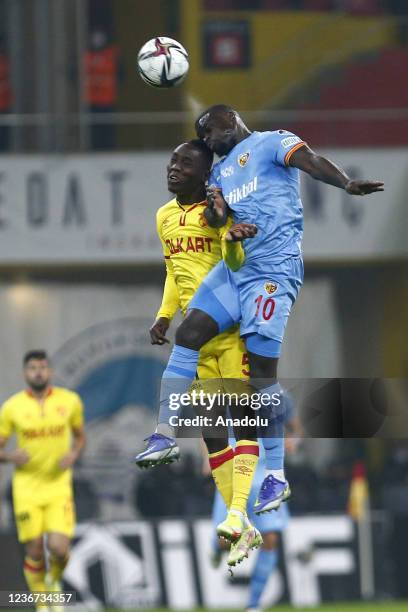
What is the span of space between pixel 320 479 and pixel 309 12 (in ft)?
20.6

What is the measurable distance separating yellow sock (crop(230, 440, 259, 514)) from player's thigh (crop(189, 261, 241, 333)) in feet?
2.39

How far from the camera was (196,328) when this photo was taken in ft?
32.6

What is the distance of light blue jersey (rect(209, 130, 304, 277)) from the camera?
391 inches

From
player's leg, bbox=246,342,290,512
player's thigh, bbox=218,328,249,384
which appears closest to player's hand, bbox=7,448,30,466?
player's thigh, bbox=218,328,249,384

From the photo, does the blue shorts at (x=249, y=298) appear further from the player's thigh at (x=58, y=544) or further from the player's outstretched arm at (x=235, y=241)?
the player's thigh at (x=58, y=544)

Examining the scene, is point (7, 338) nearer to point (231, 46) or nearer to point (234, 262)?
point (231, 46)

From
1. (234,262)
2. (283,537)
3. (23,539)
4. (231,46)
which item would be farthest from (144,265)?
(234,262)

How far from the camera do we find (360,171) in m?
21.3

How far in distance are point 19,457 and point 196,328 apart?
536 centimetres

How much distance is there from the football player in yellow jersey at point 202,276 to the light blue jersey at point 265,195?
0.15 m

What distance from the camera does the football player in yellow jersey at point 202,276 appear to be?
33.0 feet

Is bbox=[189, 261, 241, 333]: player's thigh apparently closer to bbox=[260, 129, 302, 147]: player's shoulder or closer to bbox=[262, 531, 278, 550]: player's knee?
bbox=[260, 129, 302, 147]: player's shoulder

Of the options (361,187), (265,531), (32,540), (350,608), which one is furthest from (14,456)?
(361,187)

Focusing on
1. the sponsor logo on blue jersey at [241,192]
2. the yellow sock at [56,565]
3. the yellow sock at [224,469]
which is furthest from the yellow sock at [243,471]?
the yellow sock at [56,565]
